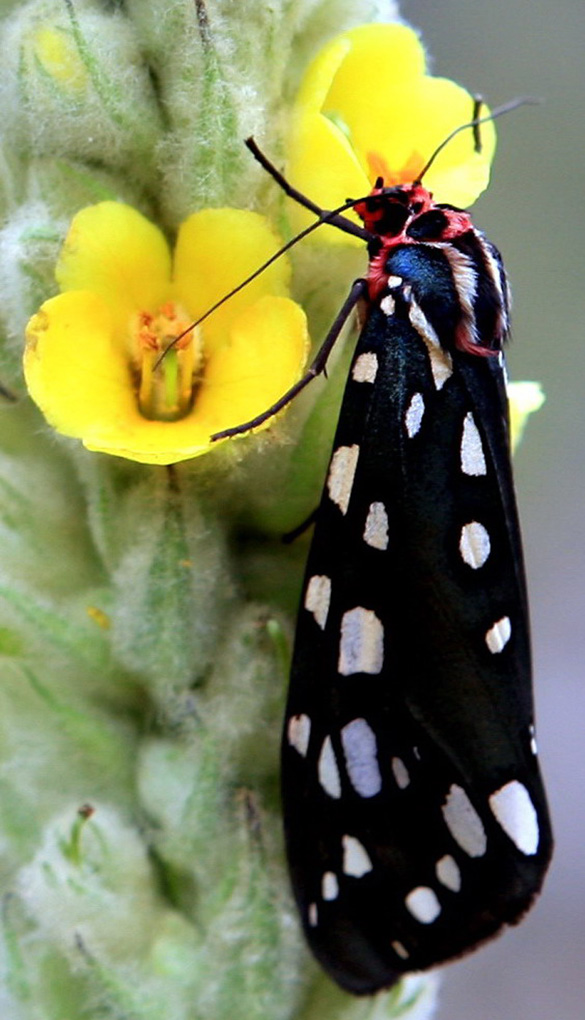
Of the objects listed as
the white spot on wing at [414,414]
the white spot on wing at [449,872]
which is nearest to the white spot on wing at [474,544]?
the white spot on wing at [414,414]

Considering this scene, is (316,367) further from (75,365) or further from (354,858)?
(354,858)

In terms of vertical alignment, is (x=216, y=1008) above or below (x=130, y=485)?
below

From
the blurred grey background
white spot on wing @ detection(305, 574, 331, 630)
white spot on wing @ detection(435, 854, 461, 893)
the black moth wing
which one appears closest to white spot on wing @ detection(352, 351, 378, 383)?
the black moth wing

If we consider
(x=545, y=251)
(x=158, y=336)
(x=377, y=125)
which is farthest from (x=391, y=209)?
(x=545, y=251)

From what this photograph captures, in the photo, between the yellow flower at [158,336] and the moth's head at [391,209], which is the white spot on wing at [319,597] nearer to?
the yellow flower at [158,336]

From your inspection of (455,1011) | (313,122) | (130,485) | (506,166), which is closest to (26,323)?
(130,485)

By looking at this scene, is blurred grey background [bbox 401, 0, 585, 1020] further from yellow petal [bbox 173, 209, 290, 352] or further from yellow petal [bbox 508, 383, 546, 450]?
yellow petal [bbox 173, 209, 290, 352]

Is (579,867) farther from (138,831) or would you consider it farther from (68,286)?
(68,286)
